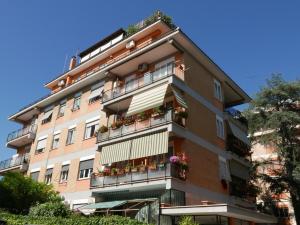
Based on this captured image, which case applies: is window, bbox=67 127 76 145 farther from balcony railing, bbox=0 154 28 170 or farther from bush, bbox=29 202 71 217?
bush, bbox=29 202 71 217

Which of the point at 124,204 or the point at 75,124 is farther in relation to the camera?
the point at 75,124

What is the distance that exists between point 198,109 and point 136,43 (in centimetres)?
815

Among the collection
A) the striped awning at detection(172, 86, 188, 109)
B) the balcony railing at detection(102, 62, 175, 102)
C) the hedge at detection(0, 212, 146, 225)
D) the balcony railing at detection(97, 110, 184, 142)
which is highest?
the balcony railing at detection(102, 62, 175, 102)

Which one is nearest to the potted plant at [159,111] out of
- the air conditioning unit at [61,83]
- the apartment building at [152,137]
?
the apartment building at [152,137]

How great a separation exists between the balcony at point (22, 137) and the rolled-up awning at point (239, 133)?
20.7m

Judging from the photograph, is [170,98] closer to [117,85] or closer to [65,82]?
[117,85]

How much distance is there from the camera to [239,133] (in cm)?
2695

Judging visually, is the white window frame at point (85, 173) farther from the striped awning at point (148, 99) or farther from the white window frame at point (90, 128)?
the striped awning at point (148, 99)

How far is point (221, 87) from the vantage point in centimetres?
2728

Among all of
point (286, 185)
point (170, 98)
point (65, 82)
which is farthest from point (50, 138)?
point (286, 185)

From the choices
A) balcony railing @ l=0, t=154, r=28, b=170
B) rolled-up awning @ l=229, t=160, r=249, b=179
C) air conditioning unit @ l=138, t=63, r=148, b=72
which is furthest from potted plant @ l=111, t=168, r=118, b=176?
balcony railing @ l=0, t=154, r=28, b=170

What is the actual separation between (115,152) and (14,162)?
1792cm

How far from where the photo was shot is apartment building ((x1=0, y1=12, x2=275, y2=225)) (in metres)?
18.9

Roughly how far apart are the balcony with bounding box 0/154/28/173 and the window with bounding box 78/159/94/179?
10.1 metres
